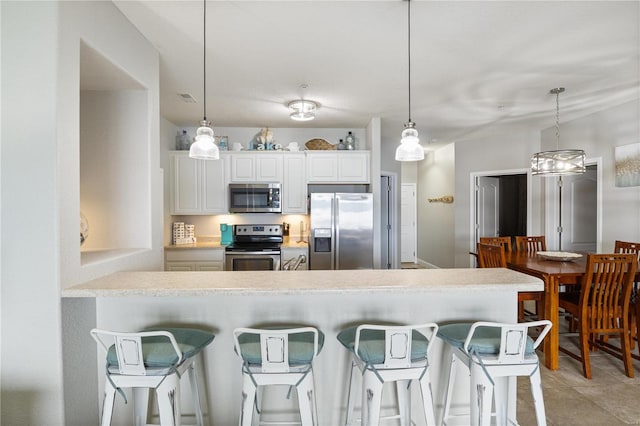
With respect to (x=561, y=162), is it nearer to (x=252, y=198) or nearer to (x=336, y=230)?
(x=336, y=230)

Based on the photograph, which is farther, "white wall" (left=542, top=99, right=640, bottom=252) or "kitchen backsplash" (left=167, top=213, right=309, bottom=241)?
"kitchen backsplash" (left=167, top=213, right=309, bottom=241)

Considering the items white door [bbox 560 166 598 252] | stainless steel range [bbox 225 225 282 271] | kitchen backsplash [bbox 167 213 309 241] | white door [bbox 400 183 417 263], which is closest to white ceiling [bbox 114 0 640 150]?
white door [bbox 560 166 598 252]

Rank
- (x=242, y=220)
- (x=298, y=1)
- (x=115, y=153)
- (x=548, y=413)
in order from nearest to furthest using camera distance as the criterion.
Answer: (x=298, y=1) < (x=548, y=413) < (x=115, y=153) < (x=242, y=220)

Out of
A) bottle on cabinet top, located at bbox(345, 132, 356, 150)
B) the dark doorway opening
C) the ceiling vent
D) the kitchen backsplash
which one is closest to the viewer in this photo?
the ceiling vent

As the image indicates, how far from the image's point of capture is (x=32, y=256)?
5.21ft

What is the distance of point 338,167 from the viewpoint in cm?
470

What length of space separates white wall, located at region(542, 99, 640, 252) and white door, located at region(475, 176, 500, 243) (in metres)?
1.54

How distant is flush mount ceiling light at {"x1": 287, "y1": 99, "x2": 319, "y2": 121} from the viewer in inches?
150

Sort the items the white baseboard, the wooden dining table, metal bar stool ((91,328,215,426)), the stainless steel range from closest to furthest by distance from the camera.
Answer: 1. metal bar stool ((91,328,215,426))
2. the wooden dining table
3. the stainless steel range
4. the white baseboard

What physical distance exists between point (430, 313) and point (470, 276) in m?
0.31

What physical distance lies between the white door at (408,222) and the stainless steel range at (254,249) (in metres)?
4.14

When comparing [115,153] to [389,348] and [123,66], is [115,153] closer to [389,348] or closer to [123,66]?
[123,66]

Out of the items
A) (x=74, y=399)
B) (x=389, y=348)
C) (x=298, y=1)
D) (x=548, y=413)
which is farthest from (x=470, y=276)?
(x=74, y=399)

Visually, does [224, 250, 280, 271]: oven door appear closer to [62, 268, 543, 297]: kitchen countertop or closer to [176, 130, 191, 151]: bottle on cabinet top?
[176, 130, 191, 151]: bottle on cabinet top
